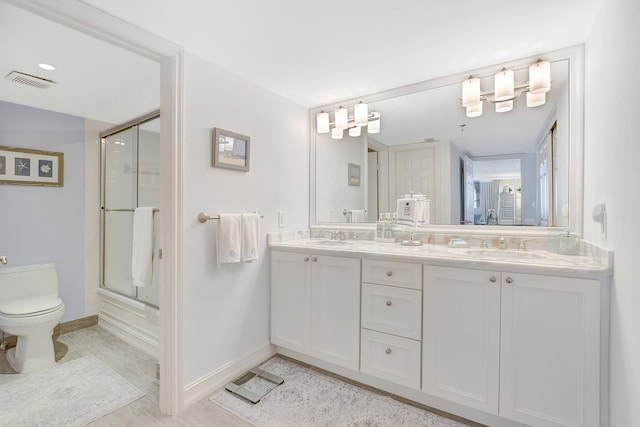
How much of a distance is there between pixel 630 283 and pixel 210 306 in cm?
201

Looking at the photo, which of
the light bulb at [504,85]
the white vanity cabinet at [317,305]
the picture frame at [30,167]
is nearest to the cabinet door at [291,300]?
the white vanity cabinet at [317,305]

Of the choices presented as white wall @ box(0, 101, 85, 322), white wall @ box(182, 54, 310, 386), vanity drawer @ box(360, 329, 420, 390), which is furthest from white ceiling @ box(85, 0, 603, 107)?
white wall @ box(0, 101, 85, 322)

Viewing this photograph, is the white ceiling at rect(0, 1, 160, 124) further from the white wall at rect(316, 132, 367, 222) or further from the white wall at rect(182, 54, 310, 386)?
the white wall at rect(316, 132, 367, 222)

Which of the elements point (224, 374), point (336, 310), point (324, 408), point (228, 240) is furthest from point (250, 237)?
point (324, 408)

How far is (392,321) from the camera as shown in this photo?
5.87 ft

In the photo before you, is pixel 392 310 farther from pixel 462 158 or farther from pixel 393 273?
pixel 462 158

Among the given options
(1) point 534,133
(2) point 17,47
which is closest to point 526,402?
(1) point 534,133

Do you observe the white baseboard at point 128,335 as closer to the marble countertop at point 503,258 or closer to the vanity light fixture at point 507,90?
the marble countertop at point 503,258

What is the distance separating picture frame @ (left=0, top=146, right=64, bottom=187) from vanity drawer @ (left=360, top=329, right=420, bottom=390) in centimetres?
307

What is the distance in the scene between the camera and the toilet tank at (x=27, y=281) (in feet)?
7.83

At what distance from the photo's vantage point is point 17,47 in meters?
1.70

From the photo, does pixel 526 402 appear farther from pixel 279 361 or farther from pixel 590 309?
pixel 279 361

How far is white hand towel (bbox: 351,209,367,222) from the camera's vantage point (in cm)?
257

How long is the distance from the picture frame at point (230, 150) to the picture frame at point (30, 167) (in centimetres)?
197
